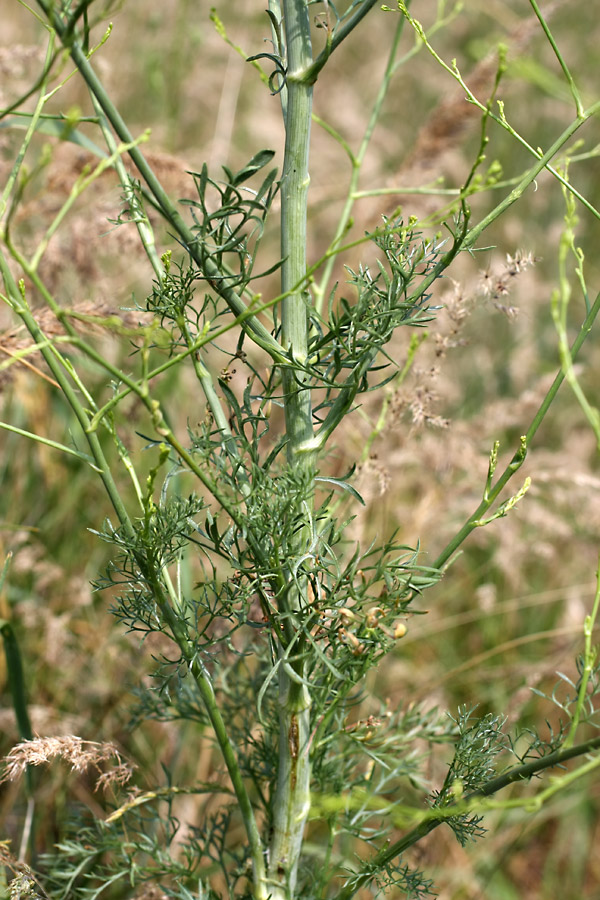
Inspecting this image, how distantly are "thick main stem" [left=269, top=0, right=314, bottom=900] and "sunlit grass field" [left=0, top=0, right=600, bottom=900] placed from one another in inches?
8.0

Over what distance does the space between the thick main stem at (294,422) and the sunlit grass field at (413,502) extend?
20cm

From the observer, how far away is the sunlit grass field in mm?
1608

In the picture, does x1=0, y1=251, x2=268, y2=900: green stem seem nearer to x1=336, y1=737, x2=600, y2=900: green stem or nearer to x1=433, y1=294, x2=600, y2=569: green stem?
x1=336, y1=737, x2=600, y2=900: green stem

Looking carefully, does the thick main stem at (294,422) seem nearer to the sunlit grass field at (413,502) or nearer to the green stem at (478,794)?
the green stem at (478,794)

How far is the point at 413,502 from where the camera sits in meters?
2.69

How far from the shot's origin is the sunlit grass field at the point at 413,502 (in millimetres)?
1608

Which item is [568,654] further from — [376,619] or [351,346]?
[351,346]

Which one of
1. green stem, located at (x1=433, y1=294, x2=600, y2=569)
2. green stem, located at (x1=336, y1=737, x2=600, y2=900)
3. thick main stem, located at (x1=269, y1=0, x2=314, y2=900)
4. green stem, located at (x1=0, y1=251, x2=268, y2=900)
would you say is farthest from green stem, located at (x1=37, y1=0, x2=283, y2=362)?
green stem, located at (x1=336, y1=737, x2=600, y2=900)

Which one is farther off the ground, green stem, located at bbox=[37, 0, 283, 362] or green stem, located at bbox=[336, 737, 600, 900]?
green stem, located at bbox=[37, 0, 283, 362]

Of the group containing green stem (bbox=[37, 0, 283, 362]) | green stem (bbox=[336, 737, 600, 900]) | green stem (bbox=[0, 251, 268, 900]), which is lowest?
green stem (bbox=[336, 737, 600, 900])

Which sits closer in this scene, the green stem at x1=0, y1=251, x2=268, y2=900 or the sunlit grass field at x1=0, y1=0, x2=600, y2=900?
the green stem at x1=0, y1=251, x2=268, y2=900

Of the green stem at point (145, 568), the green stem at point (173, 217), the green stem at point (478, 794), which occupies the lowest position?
the green stem at point (478, 794)

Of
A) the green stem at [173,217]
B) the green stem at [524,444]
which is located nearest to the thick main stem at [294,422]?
the green stem at [173,217]

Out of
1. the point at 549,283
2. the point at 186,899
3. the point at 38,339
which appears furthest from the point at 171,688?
the point at 549,283
